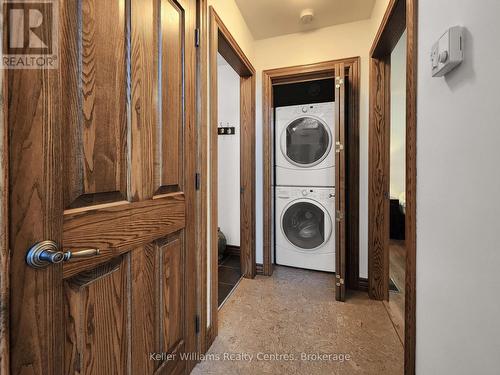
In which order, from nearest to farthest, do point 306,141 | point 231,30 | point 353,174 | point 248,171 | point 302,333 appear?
point 302,333 → point 231,30 → point 353,174 → point 248,171 → point 306,141

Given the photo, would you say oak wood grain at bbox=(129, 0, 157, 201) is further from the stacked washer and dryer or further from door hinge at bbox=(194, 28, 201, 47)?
the stacked washer and dryer

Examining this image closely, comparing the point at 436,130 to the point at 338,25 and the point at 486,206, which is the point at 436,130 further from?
the point at 338,25

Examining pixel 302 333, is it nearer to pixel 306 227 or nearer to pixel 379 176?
pixel 306 227

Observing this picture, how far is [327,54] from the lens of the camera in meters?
2.26

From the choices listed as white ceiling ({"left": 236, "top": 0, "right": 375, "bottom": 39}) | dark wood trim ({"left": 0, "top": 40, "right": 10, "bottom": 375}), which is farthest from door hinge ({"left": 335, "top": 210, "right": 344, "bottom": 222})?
dark wood trim ({"left": 0, "top": 40, "right": 10, "bottom": 375})

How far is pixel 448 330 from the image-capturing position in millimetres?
768

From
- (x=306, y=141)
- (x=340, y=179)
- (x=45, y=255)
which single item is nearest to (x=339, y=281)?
(x=340, y=179)

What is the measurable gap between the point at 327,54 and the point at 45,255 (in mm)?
2561

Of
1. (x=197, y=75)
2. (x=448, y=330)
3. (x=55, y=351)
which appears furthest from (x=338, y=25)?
(x=55, y=351)

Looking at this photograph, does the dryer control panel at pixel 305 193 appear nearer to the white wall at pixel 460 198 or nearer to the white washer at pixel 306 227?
the white washer at pixel 306 227

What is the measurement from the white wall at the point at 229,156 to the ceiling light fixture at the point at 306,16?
1.15 meters

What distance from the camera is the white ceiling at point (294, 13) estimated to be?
6.40 ft

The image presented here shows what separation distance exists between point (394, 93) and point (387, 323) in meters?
3.28

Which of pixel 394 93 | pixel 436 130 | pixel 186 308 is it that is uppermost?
pixel 394 93
